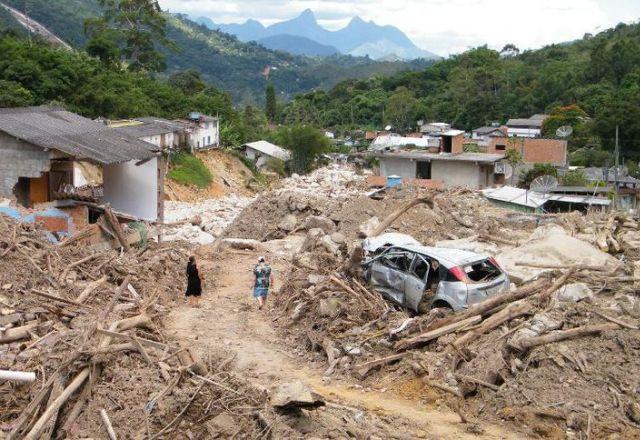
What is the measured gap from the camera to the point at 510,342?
948 cm

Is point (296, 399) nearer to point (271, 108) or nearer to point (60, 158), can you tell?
point (60, 158)

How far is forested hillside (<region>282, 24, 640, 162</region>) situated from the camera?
2532 inches

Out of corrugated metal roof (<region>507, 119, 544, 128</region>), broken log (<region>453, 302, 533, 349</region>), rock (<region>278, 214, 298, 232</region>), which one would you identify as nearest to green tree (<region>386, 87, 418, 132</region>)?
corrugated metal roof (<region>507, 119, 544, 128</region>)

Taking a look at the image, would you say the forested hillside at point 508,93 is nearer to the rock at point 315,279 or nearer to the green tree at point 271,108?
the green tree at point 271,108

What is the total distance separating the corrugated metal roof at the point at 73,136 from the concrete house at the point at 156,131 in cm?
1388

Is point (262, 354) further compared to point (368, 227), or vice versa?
point (368, 227)

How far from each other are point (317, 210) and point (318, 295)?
40.1ft

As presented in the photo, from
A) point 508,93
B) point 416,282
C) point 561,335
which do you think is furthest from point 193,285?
point 508,93

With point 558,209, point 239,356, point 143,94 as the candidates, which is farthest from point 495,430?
point 143,94

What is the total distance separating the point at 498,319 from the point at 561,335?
993 millimetres

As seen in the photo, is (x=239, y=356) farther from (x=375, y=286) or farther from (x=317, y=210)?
(x=317, y=210)

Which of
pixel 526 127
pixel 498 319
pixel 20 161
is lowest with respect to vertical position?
pixel 498 319

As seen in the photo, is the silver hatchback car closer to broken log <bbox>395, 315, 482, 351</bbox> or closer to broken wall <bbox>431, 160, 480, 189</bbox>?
broken log <bbox>395, 315, 482, 351</bbox>

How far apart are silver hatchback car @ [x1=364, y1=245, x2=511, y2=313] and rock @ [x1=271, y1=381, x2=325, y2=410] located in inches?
156
